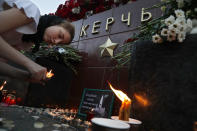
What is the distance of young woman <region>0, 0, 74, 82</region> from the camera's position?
118 centimetres

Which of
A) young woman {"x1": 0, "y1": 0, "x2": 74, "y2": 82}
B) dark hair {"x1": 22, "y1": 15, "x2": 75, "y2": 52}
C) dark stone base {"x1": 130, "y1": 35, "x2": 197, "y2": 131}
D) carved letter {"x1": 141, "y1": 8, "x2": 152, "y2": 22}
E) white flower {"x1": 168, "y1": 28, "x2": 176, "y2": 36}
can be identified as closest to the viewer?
dark stone base {"x1": 130, "y1": 35, "x2": 197, "y2": 131}

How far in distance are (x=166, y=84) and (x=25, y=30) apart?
45.0 inches

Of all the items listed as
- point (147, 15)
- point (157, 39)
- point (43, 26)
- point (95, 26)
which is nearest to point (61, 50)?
point (95, 26)

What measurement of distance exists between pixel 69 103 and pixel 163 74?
221cm

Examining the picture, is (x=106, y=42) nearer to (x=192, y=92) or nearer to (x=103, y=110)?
(x=103, y=110)

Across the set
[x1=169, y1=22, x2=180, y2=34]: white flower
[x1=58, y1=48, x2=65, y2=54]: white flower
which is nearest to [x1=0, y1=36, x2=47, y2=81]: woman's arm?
[x1=169, y1=22, x2=180, y2=34]: white flower

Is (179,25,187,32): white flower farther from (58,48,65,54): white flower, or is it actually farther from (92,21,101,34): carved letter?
(58,48,65,54): white flower

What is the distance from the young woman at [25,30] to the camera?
1.18m

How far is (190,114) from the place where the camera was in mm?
925

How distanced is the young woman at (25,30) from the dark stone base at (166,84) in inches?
30.4

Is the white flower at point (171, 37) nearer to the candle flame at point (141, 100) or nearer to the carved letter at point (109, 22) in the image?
the candle flame at point (141, 100)

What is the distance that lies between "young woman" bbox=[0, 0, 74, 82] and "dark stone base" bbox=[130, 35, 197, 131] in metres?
0.77

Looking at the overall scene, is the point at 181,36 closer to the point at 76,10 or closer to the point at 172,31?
the point at 172,31

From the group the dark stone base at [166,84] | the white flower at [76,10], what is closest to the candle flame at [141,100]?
the dark stone base at [166,84]
